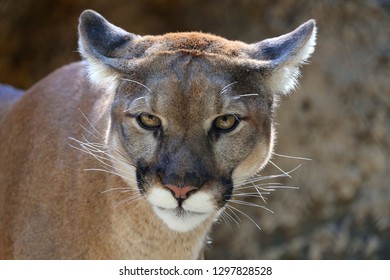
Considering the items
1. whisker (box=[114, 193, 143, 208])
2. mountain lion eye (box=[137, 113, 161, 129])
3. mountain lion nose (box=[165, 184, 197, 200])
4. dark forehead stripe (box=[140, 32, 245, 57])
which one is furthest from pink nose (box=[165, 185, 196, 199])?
dark forehead stripe (box=[140, 32, 245, 57])

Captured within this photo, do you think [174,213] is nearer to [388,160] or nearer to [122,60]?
[122,60]

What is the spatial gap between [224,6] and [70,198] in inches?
139

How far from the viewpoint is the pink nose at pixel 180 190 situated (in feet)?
11.0

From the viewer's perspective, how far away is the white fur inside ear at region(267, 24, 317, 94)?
12.2ft

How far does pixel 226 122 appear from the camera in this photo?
3.51m

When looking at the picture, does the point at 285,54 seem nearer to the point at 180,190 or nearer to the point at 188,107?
the point at 188,107

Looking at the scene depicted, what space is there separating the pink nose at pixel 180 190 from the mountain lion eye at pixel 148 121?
0.89 feet

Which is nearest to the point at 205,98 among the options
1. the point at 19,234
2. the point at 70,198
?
the point at 70,198

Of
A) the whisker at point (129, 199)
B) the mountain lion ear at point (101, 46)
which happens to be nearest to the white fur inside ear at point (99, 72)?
Result: the mountain lion ear at point (101, 46)

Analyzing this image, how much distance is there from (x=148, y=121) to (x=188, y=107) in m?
0.19

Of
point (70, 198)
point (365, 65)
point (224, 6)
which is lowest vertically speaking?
point (70, 198)

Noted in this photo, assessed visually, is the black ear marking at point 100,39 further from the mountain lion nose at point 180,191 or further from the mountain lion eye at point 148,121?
the mountain lion nose at point 180,191

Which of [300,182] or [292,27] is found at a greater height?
[292,27]

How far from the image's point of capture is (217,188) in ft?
11.4
